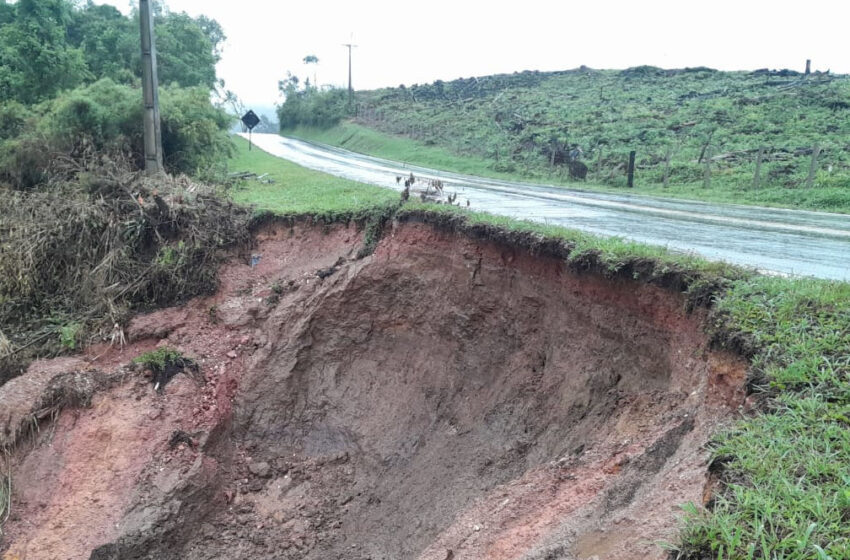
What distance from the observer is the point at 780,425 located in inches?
144

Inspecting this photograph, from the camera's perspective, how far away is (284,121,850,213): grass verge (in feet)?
47.3

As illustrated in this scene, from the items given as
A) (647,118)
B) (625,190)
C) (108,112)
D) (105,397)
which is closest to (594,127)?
(647,118)

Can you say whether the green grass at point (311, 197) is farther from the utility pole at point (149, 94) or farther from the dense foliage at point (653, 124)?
the dense foliage at point (653, 124)

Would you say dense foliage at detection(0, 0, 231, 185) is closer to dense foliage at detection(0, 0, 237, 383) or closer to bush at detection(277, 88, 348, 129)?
dense foliage at detection(0, 0, 237, 383)

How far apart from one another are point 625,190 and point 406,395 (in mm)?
12739

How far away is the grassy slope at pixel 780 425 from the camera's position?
287 centimetres

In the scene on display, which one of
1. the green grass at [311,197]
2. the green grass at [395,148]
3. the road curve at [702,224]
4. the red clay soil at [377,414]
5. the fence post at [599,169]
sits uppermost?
the green grass at [395,148]

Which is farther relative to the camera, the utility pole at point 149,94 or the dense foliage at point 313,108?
the dense foliage at point 313,108

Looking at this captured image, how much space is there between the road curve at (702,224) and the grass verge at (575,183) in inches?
60.4

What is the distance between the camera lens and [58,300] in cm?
1022

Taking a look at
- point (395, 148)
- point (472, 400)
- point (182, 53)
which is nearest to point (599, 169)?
point (395, 148)

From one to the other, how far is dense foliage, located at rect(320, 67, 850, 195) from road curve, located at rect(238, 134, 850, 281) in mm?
4807

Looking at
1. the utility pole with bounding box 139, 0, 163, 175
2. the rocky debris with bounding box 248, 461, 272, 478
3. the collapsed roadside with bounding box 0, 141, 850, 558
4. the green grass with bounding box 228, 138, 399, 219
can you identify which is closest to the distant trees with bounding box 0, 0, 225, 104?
the utility pole with bounding box 139, 0, 163, 175

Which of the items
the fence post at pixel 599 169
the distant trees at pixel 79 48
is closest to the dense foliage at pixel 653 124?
the fence post at pixel 599 169
